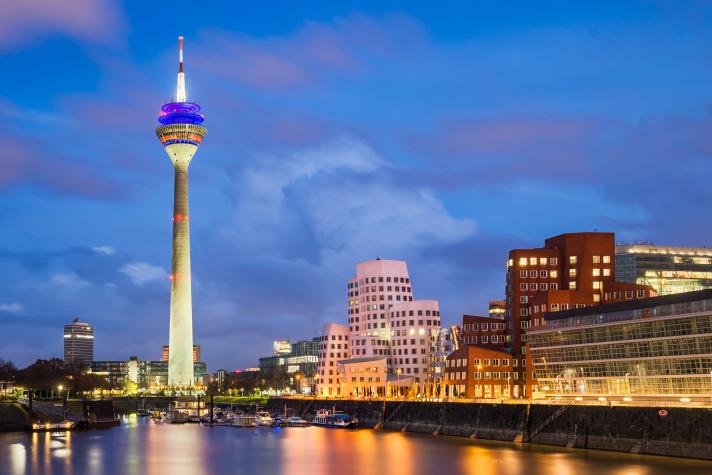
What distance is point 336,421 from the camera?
620ft

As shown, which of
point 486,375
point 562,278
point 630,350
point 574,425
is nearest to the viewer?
point 574,425

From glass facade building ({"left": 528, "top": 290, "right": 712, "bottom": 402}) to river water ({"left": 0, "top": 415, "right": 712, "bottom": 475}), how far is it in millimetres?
23595

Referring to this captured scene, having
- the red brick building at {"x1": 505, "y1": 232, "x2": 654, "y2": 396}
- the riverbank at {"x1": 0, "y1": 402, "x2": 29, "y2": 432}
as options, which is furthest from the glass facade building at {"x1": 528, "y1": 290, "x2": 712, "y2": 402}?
the riverbank at {"x1": 0, "y1": 402, "x2": 29, "y2": 432}

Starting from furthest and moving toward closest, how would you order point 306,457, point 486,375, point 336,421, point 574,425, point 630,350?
point 486,375
point 336,421
point 630,350
point 306,457
point 574,425

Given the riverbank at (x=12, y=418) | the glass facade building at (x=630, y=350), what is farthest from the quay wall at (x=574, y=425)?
the riverbank at (x=12, y=418)

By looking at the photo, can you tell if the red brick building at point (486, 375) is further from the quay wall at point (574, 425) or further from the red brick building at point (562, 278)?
the quay wall at point (574, 425)

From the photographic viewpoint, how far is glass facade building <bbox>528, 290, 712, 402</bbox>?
12562 cm

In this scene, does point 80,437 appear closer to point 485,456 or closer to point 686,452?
point 485,456

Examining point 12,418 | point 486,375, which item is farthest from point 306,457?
point 12,418

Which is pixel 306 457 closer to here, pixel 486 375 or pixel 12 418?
pixel 486 375

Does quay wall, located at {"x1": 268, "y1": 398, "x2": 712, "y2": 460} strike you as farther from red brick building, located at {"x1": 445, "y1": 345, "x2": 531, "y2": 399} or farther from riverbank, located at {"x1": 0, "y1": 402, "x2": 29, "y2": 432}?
riverbank, located at {"x1": 0, "y1": 402, "x2": 29, "y2": 432}

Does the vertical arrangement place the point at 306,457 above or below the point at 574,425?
below

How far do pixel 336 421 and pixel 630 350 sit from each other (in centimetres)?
6956

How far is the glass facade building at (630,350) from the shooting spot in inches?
4946
